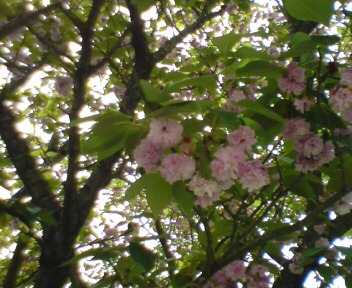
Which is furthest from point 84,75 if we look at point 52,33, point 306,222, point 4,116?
point 306,222

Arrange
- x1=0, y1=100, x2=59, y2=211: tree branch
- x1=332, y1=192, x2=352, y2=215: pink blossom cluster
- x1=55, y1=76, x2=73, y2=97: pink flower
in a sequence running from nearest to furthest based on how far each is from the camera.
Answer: x1=332, y1=192, x2=352, y2=215: pink blossom cluster → x1=0, y1=100, x2=59, y2=211: tree branch → x1=55, y1=76, x2=73, y2=97: pink flower

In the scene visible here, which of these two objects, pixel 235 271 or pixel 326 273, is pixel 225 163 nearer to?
pixel 235 271

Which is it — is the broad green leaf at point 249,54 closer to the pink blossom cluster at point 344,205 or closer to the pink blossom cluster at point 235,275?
the pink blossom cluster at point 344,205

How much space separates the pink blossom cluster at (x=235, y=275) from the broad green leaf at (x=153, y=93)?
83 centimetres

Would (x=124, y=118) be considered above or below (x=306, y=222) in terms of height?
above

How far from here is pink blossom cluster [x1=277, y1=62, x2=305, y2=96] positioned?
133 cm

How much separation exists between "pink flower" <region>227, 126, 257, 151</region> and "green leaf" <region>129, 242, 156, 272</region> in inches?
16.2

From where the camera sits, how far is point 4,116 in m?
2.28

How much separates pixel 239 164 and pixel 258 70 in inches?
11.0

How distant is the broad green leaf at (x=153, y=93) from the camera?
113 centimetres

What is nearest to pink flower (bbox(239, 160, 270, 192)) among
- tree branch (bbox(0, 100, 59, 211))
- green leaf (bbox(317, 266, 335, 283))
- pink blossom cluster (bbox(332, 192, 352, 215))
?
pink blossom cluster (bbox(332, 192, 352, 215))

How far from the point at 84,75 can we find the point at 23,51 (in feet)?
3.59

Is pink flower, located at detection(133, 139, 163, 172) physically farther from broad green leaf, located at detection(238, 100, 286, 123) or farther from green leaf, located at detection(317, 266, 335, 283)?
green leaf, located at detection(317, 266, 335, 283)

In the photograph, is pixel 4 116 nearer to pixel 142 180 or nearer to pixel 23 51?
pixel 23 51
